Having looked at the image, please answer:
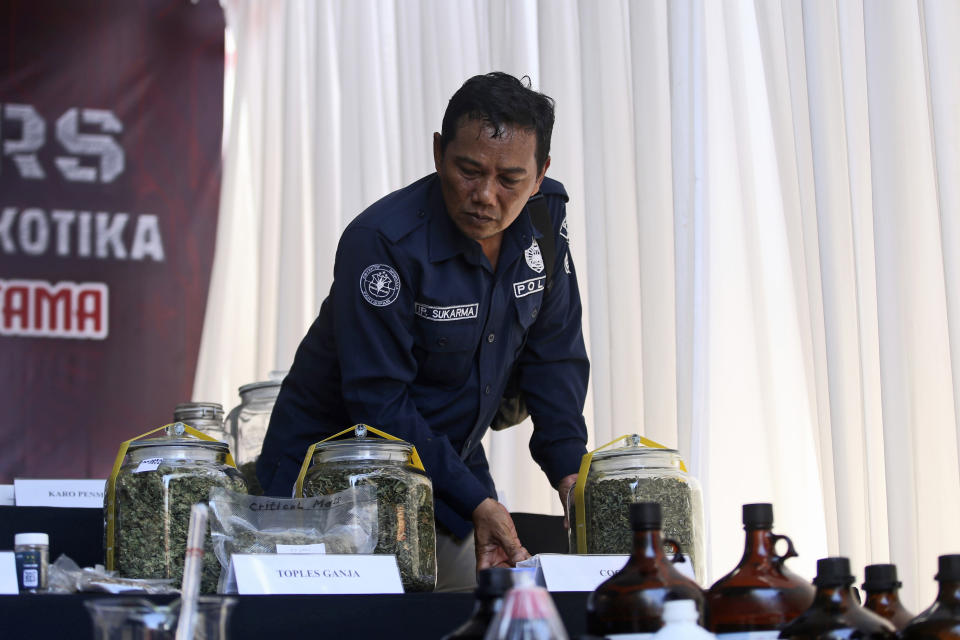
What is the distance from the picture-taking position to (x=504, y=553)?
1.48 metres

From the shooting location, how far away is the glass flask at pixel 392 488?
1286 millimetres

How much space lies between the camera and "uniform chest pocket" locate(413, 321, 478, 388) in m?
1.66

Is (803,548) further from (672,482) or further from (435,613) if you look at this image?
(435,613)

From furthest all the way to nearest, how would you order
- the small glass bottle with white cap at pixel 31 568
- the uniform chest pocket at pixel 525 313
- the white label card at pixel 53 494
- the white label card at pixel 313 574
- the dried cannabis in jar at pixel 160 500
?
the white label card at pixel 53 494 < the uniform chest pocket at pixel 525 313 < the dried cannabis in jar at pixel 160 500 < the small glass bottle with white cap at pixel 31 568 < the white label card at pixel 313 574

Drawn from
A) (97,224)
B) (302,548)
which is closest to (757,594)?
(302,548)

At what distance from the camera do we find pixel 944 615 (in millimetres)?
729

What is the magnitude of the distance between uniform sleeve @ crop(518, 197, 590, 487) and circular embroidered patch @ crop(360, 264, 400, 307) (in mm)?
298

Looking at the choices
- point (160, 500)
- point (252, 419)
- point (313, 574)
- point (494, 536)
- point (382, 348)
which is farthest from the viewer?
point (252, 419)

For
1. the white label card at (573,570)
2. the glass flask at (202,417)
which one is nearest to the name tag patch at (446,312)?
the white label card at (573,570)

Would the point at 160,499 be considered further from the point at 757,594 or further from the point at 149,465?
the point at 757,594

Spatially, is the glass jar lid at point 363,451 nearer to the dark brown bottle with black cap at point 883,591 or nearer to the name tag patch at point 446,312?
the name tag patch at point 446,312

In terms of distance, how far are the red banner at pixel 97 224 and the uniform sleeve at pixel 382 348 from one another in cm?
260

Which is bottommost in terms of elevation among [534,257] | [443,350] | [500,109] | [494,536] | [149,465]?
[494,536]

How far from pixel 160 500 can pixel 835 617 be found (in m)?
0.78
